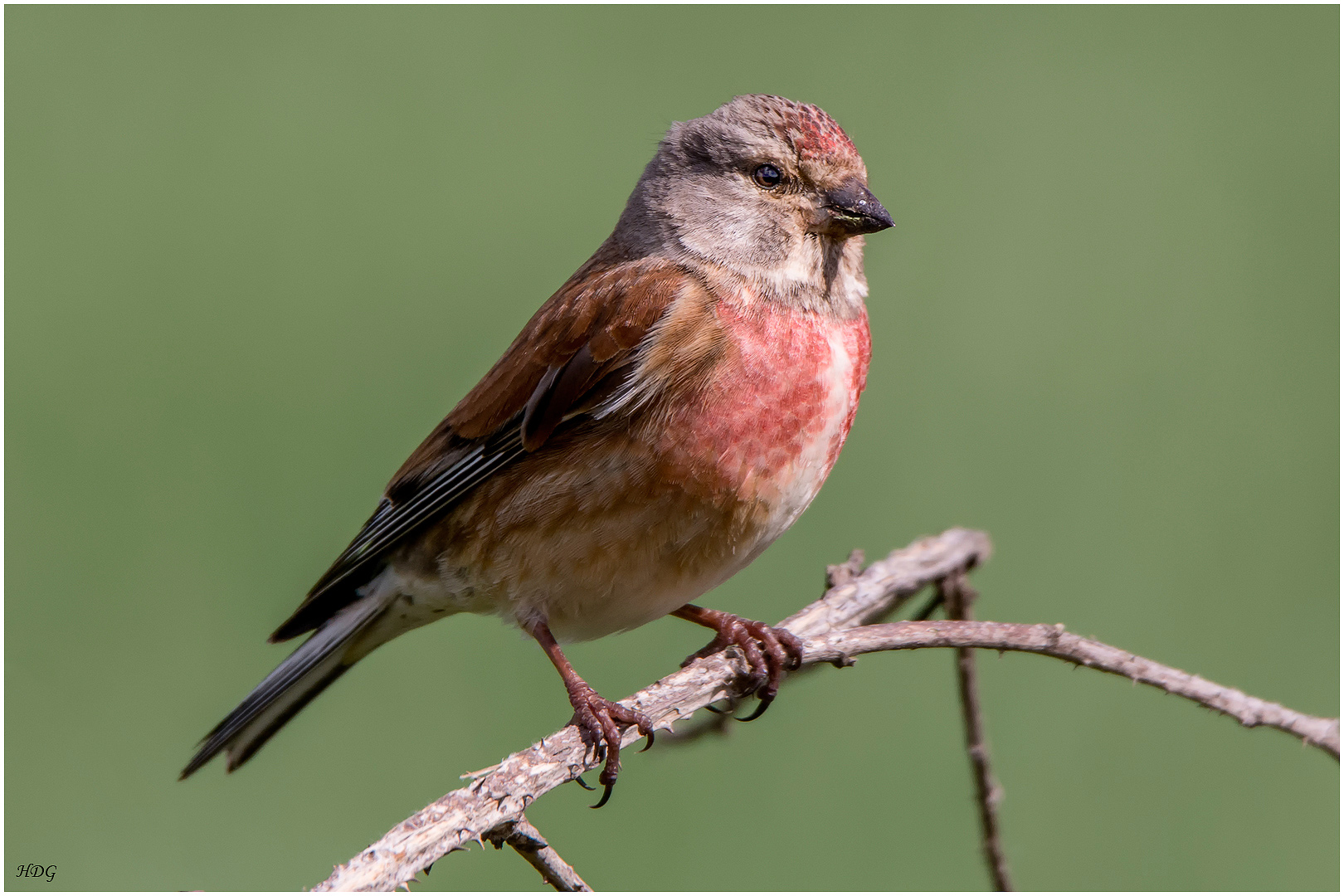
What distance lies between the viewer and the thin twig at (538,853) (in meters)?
2.08

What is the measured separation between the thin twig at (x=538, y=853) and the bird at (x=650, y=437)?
42 centimetres

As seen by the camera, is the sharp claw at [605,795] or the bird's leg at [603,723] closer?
the bird's leg at [603,723]

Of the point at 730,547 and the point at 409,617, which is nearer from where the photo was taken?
the point at 730,547

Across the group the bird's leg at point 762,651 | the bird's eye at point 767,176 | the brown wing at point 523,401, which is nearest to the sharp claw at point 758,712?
the bird's leg at point 762,651

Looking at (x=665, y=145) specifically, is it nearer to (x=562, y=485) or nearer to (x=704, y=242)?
(x=704, y=242)

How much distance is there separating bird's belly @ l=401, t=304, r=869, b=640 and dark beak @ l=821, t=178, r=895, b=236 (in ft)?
0.79

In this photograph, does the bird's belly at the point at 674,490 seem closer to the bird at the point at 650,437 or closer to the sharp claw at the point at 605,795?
the bird at the point at 650,437

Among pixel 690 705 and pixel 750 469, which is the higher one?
pixel 750 469

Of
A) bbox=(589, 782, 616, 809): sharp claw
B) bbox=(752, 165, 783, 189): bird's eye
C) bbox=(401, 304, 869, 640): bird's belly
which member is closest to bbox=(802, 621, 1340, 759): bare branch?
bbox=(401, 304, 869, 640): bird's belly

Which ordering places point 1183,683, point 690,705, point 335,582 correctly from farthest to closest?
1. point 335,582
2. point 690,705
3. point 1183,683

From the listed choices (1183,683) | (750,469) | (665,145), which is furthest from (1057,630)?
(665,145)

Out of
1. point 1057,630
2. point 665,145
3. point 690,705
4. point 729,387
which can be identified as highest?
point 665,145

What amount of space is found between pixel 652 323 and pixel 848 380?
504mm

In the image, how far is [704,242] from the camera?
9.91ft
